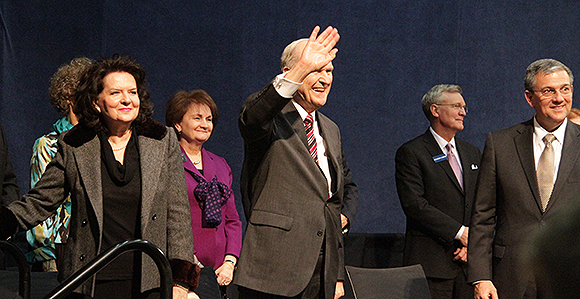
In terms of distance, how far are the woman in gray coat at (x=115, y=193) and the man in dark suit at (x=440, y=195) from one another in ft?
7.18

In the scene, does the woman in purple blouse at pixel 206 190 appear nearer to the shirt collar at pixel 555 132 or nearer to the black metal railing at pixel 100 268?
the black metal railing at pixel 100 268

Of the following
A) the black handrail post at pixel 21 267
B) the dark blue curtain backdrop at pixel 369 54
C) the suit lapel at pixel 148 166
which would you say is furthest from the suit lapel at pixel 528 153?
the dark blue curtain backdrop at pixel 369 54

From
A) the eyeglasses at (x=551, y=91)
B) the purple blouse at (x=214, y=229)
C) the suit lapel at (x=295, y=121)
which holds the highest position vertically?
the eyeglasses at (x=551, y=91)

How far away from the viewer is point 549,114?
10.7 ft

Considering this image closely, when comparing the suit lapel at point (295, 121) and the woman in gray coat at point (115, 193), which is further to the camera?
the suit lapel at point (295, 121)

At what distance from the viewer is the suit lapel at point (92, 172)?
2464 mm

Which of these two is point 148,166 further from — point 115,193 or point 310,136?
point 310,136

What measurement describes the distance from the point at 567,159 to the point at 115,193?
2086mm

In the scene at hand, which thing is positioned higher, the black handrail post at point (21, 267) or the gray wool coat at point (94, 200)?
Answer: the gray wool coat at point (94, 200)

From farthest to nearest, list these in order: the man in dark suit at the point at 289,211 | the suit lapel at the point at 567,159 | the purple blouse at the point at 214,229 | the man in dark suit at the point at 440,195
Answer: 1. the man in dark suit at the point at 440,195
2. the purple blouse at the point at 214,229
3. the suit lapel at the point at 567,159
4. the man in dark suit at the point at 289,211

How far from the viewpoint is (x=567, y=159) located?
10.4ft

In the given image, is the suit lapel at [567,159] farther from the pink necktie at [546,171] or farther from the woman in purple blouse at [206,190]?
the woman in purple blouse at [206,190]

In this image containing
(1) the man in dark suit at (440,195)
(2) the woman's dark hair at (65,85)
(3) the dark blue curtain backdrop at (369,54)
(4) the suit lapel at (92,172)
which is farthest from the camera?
(3) the dark blue curtain backdrop at (369,54)

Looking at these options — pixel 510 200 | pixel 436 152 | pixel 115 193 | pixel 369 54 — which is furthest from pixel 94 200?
pixel 369 54
